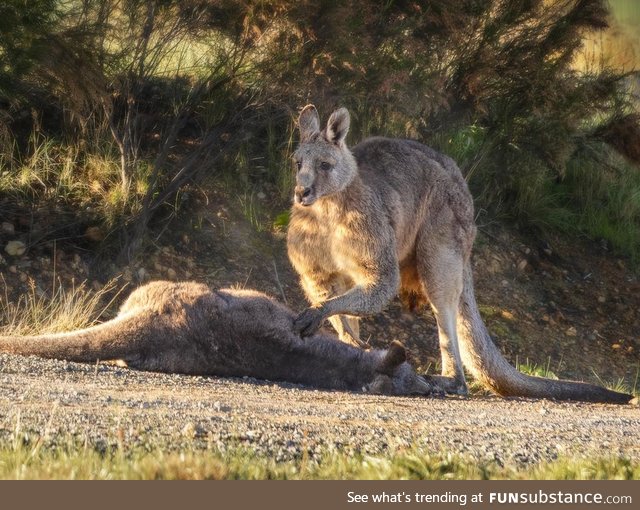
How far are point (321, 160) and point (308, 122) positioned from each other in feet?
1.62

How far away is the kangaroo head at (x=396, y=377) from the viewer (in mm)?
8672

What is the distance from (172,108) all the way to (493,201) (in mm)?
5124

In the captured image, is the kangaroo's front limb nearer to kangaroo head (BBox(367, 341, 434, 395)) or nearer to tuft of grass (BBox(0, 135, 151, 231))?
kangaroo head (BBox(367, 341, 434, 395))

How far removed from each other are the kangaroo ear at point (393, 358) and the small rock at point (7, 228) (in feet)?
14.6

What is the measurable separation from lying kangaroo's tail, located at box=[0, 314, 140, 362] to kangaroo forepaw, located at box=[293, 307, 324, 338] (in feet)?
4.11

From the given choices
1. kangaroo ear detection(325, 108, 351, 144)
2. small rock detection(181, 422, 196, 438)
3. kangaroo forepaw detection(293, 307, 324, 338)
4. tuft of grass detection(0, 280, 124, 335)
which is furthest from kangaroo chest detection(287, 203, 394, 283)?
small rock detection(181, 422, 196, 438)

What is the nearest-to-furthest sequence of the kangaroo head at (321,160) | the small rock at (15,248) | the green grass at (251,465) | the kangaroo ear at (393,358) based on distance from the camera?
the green grass at (251,465) < the kangaroo ear at (393,358) < the kangaroo head at (321,160) < the small rock at (15,248)

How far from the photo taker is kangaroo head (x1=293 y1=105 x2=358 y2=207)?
930cm

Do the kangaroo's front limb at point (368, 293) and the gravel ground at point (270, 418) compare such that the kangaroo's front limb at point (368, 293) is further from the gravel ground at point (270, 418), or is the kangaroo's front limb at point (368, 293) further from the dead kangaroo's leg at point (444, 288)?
the gravel ground at point (270, 418)

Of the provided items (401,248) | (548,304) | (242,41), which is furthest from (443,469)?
(548,304)

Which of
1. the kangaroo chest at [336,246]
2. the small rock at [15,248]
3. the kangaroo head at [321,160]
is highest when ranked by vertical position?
the kangaroo head at [321,160]

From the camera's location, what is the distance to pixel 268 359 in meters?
8.56

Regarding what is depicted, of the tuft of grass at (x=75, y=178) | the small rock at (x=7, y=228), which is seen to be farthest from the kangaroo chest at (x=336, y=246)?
the small rock at (x=7, y=228)

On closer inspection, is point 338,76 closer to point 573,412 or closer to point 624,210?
point 573,412
